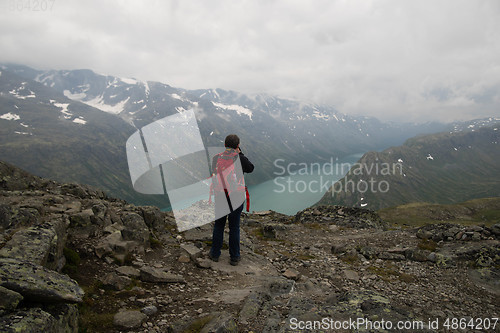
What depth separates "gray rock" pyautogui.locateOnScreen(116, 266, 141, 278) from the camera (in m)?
7.85

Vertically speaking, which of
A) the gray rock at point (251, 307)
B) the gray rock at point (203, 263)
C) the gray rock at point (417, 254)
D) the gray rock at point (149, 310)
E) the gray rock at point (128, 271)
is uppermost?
the gray rock at point (128, 271)

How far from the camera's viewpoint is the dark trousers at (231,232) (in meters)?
9.69

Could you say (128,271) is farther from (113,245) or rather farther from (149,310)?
(149,310)

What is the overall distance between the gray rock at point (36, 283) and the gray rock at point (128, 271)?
2874 millimetres

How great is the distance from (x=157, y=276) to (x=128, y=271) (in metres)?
0.97

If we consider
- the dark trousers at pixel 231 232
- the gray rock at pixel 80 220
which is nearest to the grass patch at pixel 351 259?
the dark trousers at pixel 231 232

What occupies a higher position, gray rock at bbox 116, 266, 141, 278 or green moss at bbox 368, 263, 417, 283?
gray rock at bbox 116, 266, 141, 278

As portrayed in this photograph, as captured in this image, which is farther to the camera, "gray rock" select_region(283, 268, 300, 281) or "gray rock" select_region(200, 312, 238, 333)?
"gray rock" select_region(283, 268, 300, 281)

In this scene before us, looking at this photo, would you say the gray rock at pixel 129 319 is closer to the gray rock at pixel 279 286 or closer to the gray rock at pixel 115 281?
the gray rock at pixel 115 281

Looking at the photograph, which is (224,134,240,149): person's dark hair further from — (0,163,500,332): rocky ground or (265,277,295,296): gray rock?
(265,277,295,296): gray rock

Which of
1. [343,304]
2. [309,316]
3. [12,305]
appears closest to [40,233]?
[12,305]

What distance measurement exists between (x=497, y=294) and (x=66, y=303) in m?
13.5

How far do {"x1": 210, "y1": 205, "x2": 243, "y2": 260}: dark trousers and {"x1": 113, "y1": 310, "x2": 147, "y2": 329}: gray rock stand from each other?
173 inches

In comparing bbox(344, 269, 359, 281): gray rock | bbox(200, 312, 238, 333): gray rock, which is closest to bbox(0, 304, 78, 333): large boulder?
bbox(200, 312, 238, 333): gray rock
